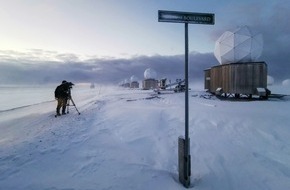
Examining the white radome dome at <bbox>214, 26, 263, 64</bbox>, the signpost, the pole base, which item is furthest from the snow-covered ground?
the white radome dome at <bbox>214, 26, 263, 64</bbox>

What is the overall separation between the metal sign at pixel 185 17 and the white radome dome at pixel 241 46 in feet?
52.8

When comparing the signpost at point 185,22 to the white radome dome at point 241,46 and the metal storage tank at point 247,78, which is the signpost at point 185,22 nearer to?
the metal storage tank at point 247,78

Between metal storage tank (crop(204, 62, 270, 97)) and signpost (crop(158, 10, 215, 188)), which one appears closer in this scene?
signpost (crop(158, 10, 215, 188))

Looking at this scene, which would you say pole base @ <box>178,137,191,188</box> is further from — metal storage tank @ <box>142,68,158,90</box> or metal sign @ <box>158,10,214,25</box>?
metal storage tank @ <box>142,68,158,90</box>

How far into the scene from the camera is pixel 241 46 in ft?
63.9

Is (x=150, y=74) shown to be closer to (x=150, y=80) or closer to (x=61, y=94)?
(x=150, y=80)

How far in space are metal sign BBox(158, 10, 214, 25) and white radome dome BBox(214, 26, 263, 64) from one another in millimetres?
16107

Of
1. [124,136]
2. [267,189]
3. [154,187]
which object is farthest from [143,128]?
[267,189]

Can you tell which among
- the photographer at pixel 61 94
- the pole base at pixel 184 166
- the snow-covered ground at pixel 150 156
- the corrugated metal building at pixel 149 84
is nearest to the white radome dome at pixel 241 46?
the snow-covered ground at pixel 150 156

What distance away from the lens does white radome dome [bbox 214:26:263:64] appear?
1939cm

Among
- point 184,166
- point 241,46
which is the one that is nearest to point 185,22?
point 184,166

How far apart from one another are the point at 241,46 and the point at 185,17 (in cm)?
1676

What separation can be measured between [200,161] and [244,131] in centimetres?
282

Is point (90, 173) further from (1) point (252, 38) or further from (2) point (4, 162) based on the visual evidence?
(1) point (252, 38)
